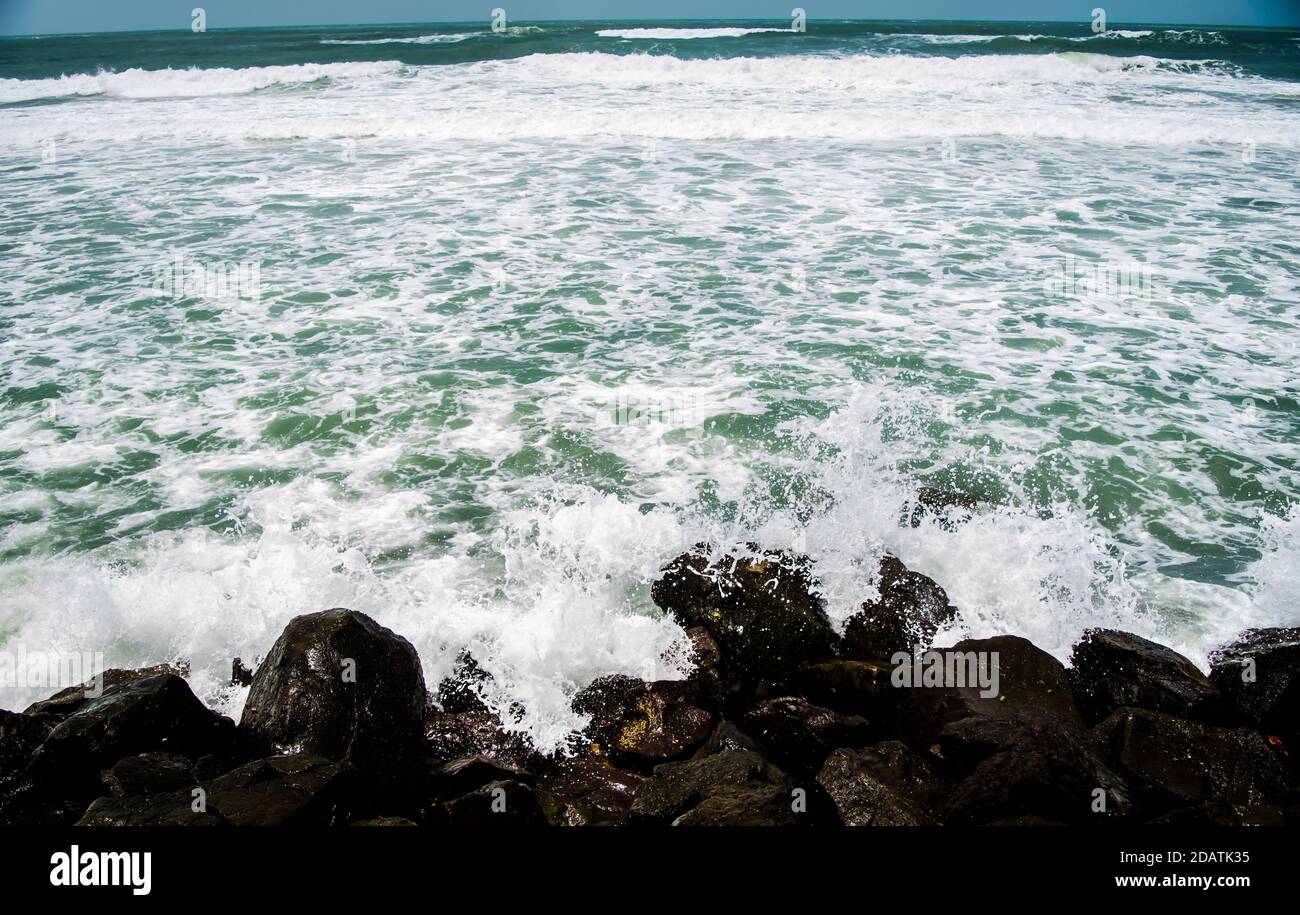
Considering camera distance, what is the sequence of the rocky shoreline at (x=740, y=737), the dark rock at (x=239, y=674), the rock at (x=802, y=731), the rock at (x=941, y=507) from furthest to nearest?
the rock at (x=941, y=507), the dark rock at (x=239, y=674), the rock at (x=802, y=731), the rocky shoreline at (x=740, y=737)

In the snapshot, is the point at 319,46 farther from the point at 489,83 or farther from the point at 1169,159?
the point at 1169,159

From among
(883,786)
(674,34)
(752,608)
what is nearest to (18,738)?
(752,608)

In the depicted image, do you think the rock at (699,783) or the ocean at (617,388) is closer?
the rock at (699,783)

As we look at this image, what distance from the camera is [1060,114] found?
922 inches

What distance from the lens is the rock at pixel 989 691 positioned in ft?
16.2

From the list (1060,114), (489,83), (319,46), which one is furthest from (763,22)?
(1060,114)

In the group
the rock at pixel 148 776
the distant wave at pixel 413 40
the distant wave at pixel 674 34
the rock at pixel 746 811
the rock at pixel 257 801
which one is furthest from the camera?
the distant wave at pixel 413 40

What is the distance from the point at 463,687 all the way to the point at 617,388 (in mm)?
4282

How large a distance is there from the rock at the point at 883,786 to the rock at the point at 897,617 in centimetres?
103

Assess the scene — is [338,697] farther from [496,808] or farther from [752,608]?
[752,608]

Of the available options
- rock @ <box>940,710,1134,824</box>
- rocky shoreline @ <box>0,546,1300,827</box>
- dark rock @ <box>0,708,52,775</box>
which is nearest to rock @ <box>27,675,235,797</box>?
rocky shoreline @ <box>0,546,1300,827</box>

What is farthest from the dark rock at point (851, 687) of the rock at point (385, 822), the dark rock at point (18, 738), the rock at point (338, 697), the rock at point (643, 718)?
the dark rock at point (18, 738)

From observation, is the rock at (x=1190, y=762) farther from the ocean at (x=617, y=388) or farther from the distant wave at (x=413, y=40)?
the distant wave at (x=413, y=40)
